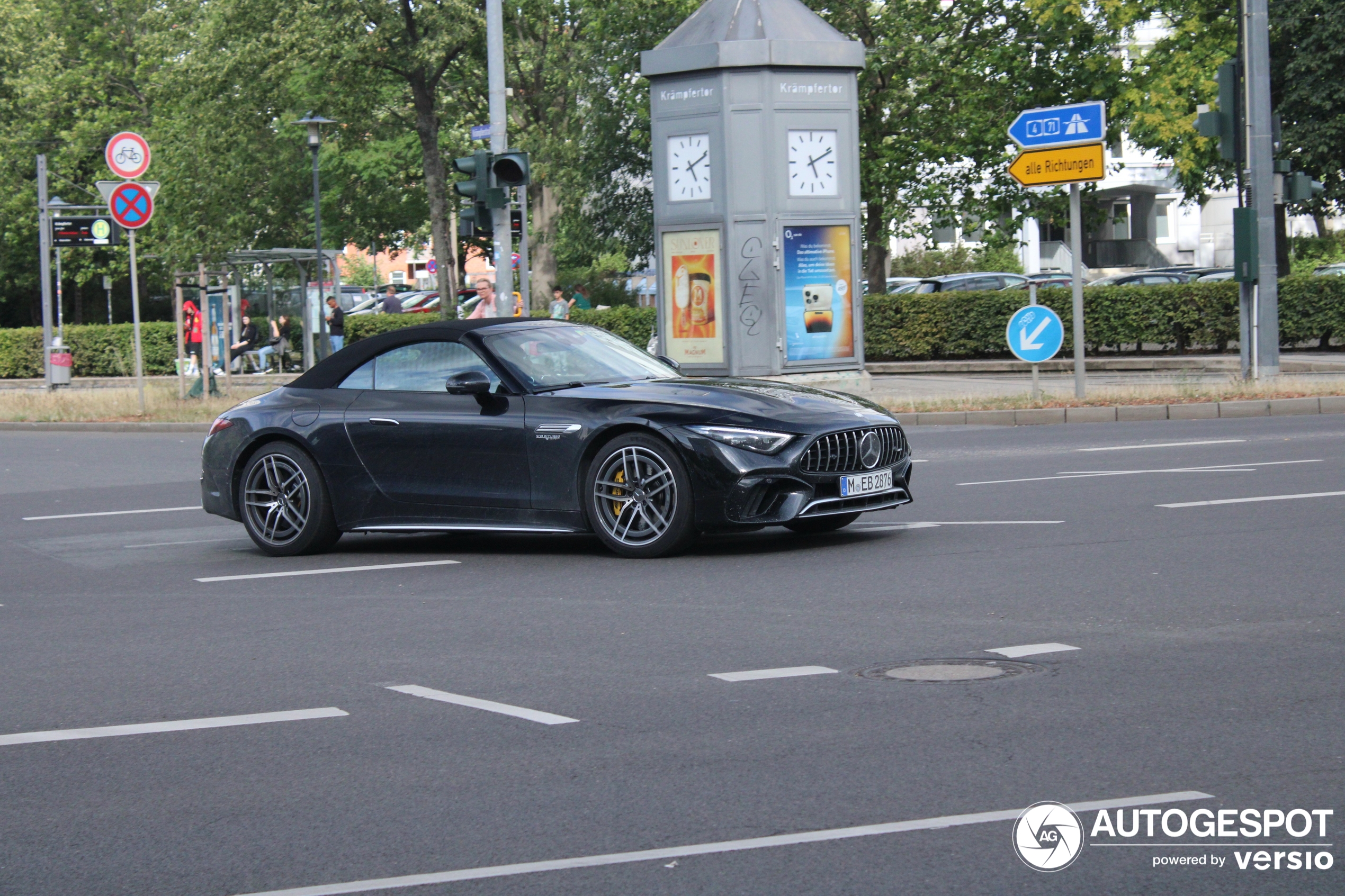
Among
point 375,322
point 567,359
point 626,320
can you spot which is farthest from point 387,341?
point 375,322

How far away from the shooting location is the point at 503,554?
10398 mm

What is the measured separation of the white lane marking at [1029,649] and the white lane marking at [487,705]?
1791 millimetres

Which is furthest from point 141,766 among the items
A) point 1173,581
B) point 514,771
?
point 1173,581

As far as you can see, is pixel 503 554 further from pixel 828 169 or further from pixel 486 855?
pixel 828 169

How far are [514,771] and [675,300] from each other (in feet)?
58.2

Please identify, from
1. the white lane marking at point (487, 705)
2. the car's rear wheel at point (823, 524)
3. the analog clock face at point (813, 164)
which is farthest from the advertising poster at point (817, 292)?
the white lane marking at point (487, 705)

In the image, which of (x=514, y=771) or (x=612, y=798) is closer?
(x=612, y=798)

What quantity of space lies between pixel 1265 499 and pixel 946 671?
549 cm

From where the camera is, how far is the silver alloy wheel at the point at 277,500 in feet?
35.1

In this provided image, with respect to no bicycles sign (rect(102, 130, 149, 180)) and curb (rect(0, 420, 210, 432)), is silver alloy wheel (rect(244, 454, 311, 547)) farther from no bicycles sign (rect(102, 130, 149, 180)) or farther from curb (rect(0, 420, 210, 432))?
no bicycles sign (rect(102, 130, 149, 180))

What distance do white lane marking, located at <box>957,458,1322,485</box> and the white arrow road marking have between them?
19.6ft

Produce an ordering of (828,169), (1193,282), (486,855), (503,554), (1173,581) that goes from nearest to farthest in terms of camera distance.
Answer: (486,855)
(1173,581)
(503,554)
(828,169)
(1193,282)

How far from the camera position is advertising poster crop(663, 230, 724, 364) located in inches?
875

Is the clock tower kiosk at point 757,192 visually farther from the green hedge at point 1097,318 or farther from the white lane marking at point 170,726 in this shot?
the white lane marking at point 170,726
